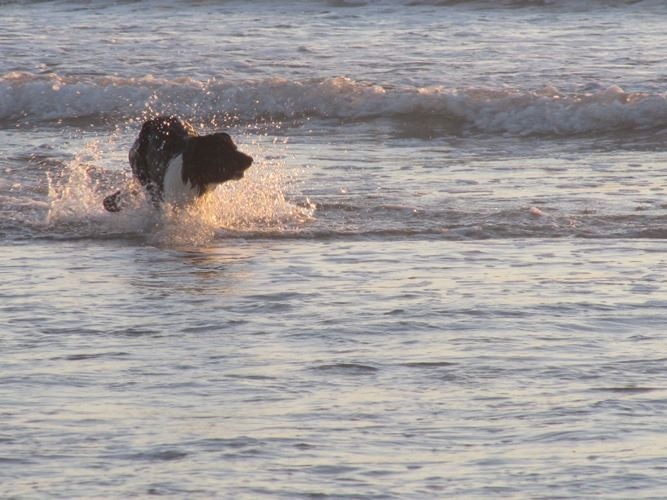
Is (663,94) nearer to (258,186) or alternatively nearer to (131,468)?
(258,186)

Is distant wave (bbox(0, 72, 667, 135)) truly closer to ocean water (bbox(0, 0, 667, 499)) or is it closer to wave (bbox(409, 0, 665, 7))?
ocean water (bbox(0, 0, 667, 499))

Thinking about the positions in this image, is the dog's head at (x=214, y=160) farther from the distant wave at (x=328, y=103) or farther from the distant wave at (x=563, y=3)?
the distant wave at (x=563, y=3)

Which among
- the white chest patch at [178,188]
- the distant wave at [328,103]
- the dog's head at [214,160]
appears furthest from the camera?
the distant wave at [328,103]

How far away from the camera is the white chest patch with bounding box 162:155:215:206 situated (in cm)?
987

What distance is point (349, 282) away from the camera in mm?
8062

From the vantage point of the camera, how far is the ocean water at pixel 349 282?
17.3 ft

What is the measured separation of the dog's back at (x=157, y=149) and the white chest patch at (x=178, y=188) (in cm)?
8

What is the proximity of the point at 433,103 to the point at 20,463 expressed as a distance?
413 inches

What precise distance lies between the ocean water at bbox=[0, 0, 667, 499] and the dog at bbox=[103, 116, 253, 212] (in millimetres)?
124

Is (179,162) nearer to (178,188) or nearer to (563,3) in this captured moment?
(178,188)

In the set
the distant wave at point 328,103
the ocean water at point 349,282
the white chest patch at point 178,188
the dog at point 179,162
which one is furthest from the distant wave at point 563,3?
the white chest patch at point 178,188

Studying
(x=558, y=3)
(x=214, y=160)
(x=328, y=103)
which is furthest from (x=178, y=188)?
(x=558, y=3)

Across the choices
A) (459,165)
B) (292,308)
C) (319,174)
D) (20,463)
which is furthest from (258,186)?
(20,463)

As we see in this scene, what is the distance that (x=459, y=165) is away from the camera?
485 inches
